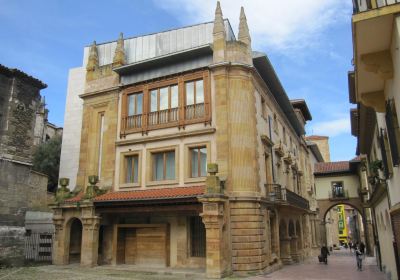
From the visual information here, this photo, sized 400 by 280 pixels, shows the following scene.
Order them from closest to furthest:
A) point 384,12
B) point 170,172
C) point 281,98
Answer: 1. point 384,12
2. point 170,172
3. point 281,98

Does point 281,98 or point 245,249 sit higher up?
point 281,98

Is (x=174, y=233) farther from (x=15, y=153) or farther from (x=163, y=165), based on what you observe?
(x=15, y=153)

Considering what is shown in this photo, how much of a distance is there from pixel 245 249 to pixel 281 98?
13.5 m

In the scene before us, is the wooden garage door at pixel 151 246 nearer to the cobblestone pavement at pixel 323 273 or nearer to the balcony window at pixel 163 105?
the cobblestone pavement at pixel 323 273

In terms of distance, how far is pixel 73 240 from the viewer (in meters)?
20.3

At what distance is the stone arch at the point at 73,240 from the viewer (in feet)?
63.5

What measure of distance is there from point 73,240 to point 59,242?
119 cm

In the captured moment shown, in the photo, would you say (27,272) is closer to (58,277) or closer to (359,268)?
(58,277)

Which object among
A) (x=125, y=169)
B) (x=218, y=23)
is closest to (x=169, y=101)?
(x=125, y=169)

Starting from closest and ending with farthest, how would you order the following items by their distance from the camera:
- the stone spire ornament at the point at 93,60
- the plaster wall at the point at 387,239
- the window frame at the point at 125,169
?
the plaster wall at the point at 387,239 → the window frame at the point at 125,169 → the stone spire ornament at the point at 93,60

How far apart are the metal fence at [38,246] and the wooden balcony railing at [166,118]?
9300 millimetres

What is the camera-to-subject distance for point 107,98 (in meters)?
21.7

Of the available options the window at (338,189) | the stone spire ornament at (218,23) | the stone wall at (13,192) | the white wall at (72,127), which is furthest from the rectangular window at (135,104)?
the window at (338,189)

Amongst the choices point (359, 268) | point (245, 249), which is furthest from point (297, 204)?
point (245, 249)
